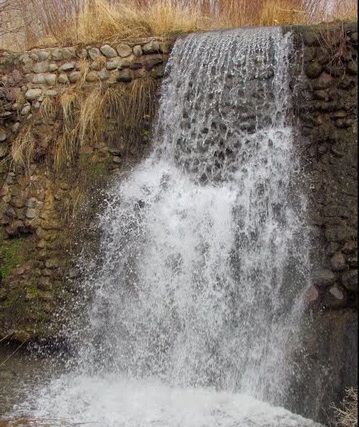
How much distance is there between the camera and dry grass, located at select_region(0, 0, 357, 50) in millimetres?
6309

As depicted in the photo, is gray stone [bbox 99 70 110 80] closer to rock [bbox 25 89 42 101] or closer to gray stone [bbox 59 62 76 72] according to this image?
gray stone [bbox 59 62 76 72]

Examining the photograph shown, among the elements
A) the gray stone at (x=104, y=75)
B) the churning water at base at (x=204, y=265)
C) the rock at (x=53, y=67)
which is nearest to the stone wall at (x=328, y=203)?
the churning water at base at (x=204, y=265)

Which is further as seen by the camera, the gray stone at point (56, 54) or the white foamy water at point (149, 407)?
the gray stone at point (56, 54)

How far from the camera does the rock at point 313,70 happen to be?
16.6 feet

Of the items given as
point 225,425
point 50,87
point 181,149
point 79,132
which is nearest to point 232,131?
point 181,149

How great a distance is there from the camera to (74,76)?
604cm

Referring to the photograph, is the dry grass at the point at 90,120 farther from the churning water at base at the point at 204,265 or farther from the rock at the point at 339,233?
the rock at the point at 339,233

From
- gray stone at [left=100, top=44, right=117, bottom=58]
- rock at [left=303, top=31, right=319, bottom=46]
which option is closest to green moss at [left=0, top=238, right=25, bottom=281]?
gray stone at [left=100, top=44, right=117, bottom=58]

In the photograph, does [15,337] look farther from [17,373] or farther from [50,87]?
[50,87]

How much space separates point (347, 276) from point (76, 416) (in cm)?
225

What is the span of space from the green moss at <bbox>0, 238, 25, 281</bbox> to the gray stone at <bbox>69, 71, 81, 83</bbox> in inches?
70.8

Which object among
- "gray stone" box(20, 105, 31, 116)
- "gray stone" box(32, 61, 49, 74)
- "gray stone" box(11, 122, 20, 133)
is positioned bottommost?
"gray stone" box(11, 122, 20, 133)

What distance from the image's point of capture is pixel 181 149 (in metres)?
5.46

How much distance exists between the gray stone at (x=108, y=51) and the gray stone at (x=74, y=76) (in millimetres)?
343
